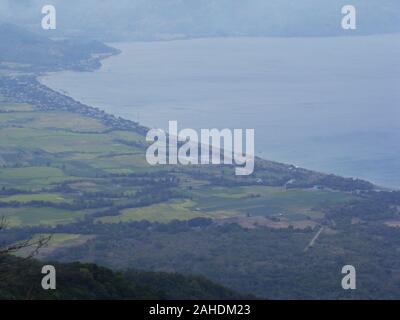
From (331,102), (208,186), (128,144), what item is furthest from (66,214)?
(331,102)

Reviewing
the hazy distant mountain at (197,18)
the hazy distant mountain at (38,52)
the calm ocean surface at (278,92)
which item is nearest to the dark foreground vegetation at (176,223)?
the calm ocean surface at (278,92)

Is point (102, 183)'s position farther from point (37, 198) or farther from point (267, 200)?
point (267, 200)

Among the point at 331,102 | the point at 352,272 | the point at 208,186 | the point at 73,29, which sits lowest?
the point at 352,272

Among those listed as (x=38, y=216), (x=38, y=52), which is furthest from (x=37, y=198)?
(x=38, y=52)

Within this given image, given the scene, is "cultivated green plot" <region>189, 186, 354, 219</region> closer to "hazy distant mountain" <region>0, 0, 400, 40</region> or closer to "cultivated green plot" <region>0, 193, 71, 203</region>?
"cultivated green plot" <region>0, 193, 71, 203</region>
